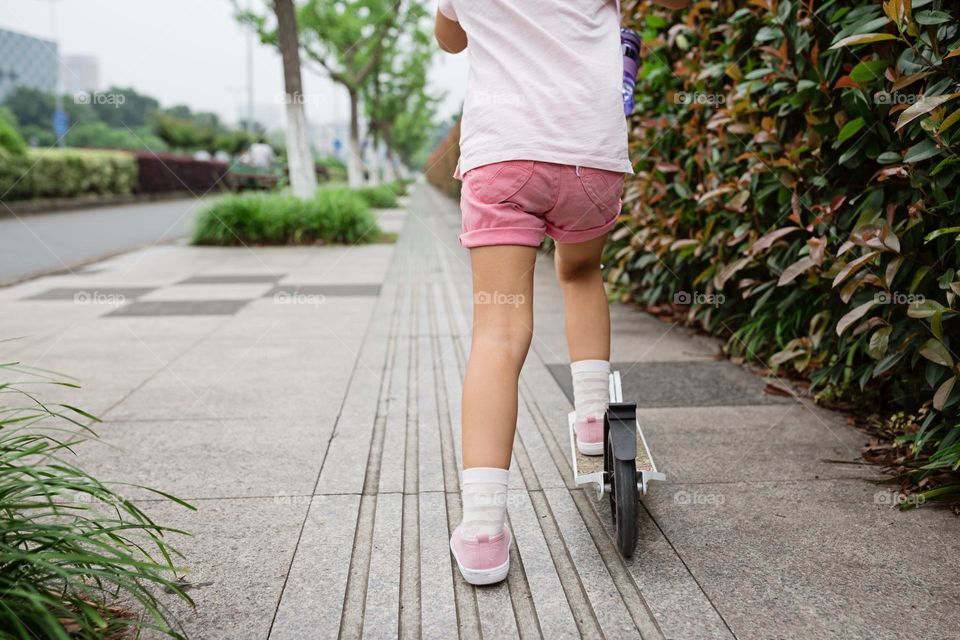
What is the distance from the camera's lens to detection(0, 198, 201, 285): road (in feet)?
28.9

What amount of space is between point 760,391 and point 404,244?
864 centimetres

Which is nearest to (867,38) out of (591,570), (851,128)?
(851,128)

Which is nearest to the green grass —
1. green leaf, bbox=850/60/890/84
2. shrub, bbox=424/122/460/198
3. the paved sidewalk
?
shrub, bbox=424/122/460/198

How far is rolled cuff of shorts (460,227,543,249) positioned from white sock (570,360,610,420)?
583 millimetres

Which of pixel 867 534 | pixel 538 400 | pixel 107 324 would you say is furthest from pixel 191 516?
pixel 107 324

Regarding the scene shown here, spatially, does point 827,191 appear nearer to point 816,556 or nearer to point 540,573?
point 816,556

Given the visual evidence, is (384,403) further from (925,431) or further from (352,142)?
(352,142)

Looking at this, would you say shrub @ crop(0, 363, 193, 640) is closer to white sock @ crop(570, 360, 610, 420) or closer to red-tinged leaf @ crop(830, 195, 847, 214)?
white sock @ crop(570, 360, 610, 420)

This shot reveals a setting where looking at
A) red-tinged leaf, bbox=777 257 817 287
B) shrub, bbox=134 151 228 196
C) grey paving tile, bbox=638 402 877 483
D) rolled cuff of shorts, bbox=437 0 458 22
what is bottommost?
grey paving tile, bbox=638 402 877 483

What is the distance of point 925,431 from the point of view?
2.50 metres

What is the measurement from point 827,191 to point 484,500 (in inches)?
83.2

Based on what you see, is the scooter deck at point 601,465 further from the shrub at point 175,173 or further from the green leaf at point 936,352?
the shrub at point 175,173

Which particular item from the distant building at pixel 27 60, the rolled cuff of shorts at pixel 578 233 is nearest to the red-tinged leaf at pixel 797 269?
the rolled cuff of shorts at pixel 578 233

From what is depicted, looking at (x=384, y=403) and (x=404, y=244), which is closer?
(x=384, y=403)
